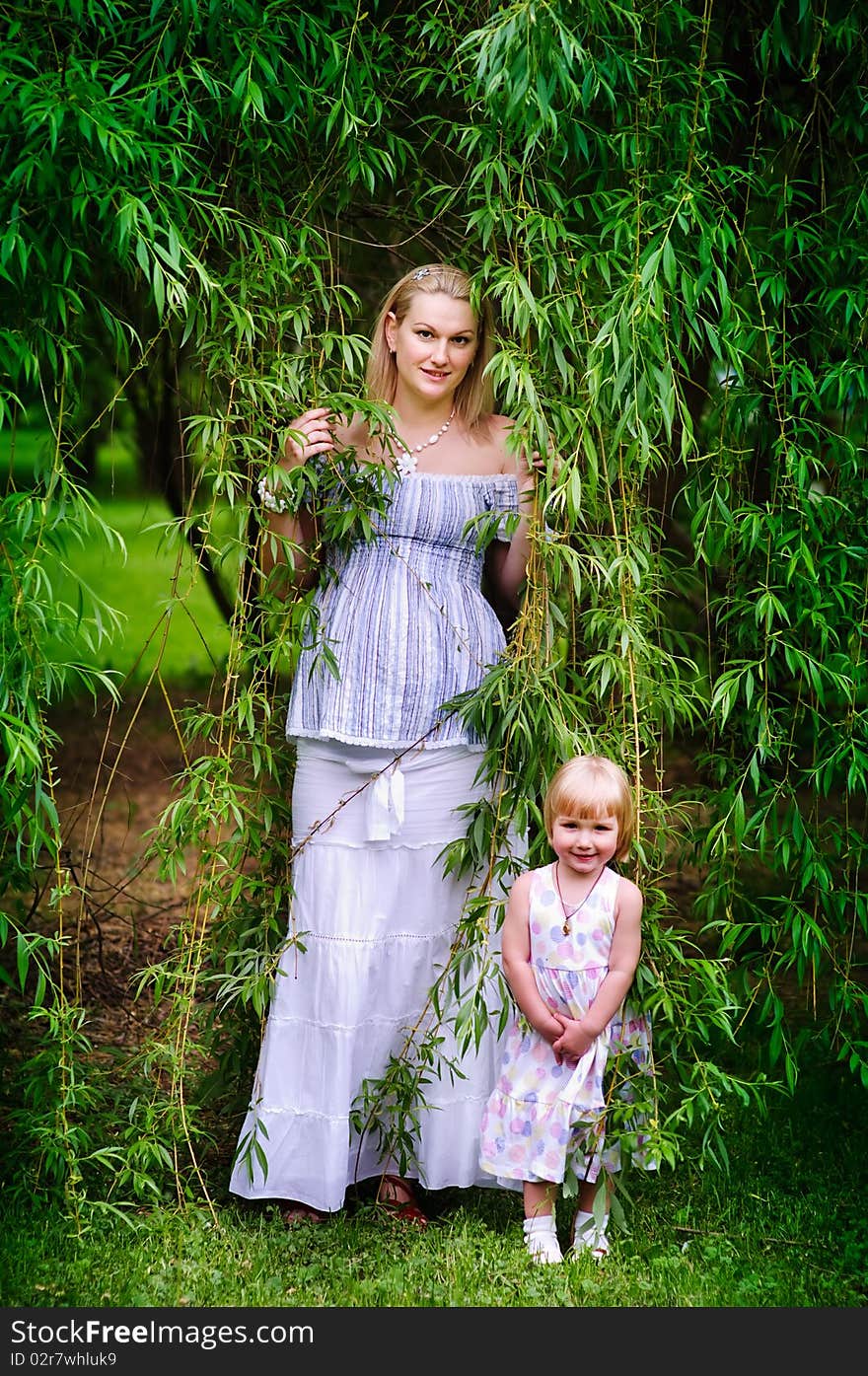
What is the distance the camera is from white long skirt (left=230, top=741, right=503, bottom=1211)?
2.83 metres

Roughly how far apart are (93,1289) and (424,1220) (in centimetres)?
68

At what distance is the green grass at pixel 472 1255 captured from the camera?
2590 mm

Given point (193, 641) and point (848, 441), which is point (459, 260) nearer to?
point (848, 441)

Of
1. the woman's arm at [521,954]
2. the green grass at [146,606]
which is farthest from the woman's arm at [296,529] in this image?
the green grass at [146,606]

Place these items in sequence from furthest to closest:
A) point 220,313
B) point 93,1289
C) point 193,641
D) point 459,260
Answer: point 193,641 < point 459,260 < point 220,313 < point 93,1289

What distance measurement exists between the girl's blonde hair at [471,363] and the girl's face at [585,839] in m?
0.84

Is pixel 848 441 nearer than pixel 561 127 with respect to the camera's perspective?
No

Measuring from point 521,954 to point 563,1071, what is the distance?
0.24m

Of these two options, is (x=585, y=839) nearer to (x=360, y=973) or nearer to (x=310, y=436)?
(x=360, y=973)

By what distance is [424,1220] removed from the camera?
2.93 metres

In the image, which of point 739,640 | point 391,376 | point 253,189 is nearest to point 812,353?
point 739,640

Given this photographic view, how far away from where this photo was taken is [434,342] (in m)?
2.80

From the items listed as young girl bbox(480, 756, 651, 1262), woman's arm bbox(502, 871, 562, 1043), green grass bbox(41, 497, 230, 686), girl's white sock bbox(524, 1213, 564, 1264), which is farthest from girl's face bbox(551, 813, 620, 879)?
green grass bbox(41, 497, 230, 686)

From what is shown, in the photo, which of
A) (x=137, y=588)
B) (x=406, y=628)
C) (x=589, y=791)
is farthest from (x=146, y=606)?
(x=589, y=791)
